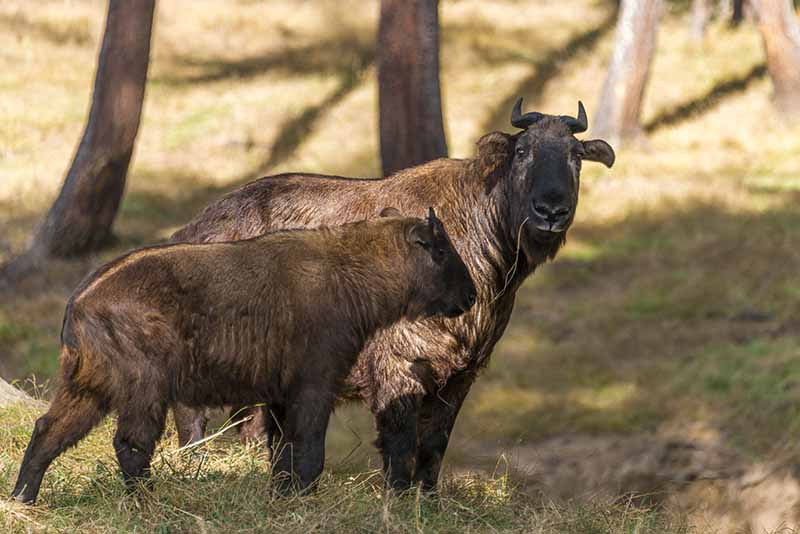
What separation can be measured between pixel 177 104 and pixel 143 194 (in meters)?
5.07

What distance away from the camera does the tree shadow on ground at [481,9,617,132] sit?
24.9 meters

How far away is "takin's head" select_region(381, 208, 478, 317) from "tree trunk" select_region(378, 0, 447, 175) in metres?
7.08

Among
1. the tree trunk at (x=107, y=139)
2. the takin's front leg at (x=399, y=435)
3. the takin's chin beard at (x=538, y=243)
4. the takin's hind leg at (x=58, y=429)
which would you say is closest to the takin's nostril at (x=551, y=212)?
the takin's chin beard at (x=538, y=243)

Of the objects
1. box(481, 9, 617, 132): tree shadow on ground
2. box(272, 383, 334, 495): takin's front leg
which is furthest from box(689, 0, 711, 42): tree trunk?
box(272, 383, 334, 495): takin's front leg

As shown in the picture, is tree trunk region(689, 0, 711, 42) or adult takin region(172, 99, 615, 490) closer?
adult takin region(172, 99, 615, 490)

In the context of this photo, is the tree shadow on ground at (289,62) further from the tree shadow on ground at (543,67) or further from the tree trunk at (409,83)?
the tree trunk at (409,83)

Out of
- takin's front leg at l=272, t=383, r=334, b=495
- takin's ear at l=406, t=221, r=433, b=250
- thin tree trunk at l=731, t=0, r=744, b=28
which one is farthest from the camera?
thin tree trunk at l=731, t=0, r=744, b=28

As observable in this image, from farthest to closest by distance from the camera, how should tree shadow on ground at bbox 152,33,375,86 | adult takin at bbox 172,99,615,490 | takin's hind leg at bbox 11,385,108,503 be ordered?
tree shadow on ground at bbox 152,33,375,86 < adult takin at bbox 172,99,615,490 < takin's hind leg at bbox 11,385,108,503

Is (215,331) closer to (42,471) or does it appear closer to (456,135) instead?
(42,471)

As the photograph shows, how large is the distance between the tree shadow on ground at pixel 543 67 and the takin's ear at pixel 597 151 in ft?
48.6

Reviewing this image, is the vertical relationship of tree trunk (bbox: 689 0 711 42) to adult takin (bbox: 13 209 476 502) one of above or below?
above

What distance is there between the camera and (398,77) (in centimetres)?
1487

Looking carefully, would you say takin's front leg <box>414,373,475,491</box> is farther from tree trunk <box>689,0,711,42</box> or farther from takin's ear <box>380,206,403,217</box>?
tree trunk <box>689,0,711,42</box>

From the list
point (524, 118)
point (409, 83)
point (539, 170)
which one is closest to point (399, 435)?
point (539, 170)
